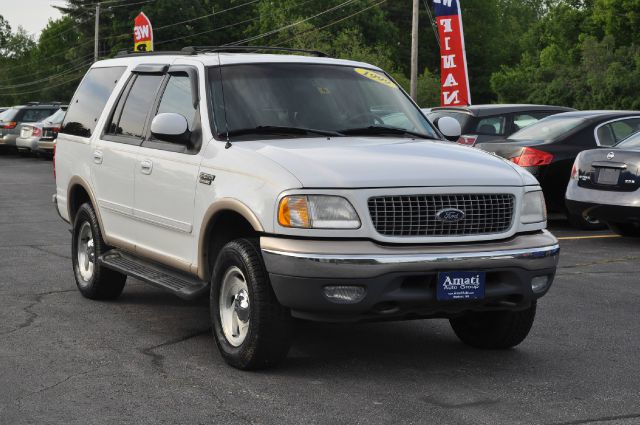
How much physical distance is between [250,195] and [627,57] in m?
55.4

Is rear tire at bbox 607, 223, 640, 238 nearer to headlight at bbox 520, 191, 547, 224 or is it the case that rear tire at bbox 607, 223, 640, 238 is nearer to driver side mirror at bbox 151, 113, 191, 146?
headlight at bbox 520, 191, 547, 224

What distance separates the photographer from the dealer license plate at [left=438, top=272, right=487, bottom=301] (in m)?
5.91

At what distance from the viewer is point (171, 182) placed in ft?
23.5

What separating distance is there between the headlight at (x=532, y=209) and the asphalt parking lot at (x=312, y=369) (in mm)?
871

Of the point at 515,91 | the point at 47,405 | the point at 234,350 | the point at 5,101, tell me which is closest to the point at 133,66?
the point at 234,350

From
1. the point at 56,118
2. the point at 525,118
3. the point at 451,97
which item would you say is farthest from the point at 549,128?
the point at 56,118

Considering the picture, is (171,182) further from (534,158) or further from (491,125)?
(491,125)

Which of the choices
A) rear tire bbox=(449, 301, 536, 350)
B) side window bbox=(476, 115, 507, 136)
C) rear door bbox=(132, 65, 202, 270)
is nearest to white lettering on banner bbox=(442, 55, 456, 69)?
side window bbox=(476, 115, 507, 136)

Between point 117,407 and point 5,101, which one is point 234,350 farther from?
point 5,101

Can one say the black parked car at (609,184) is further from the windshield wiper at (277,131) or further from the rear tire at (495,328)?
the windshield wiper at (277,131)

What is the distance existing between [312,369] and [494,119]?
11.2m

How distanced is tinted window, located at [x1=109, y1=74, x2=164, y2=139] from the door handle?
0.34m

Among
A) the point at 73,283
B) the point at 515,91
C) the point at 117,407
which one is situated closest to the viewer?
the point at 117,407

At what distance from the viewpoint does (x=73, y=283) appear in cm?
949
